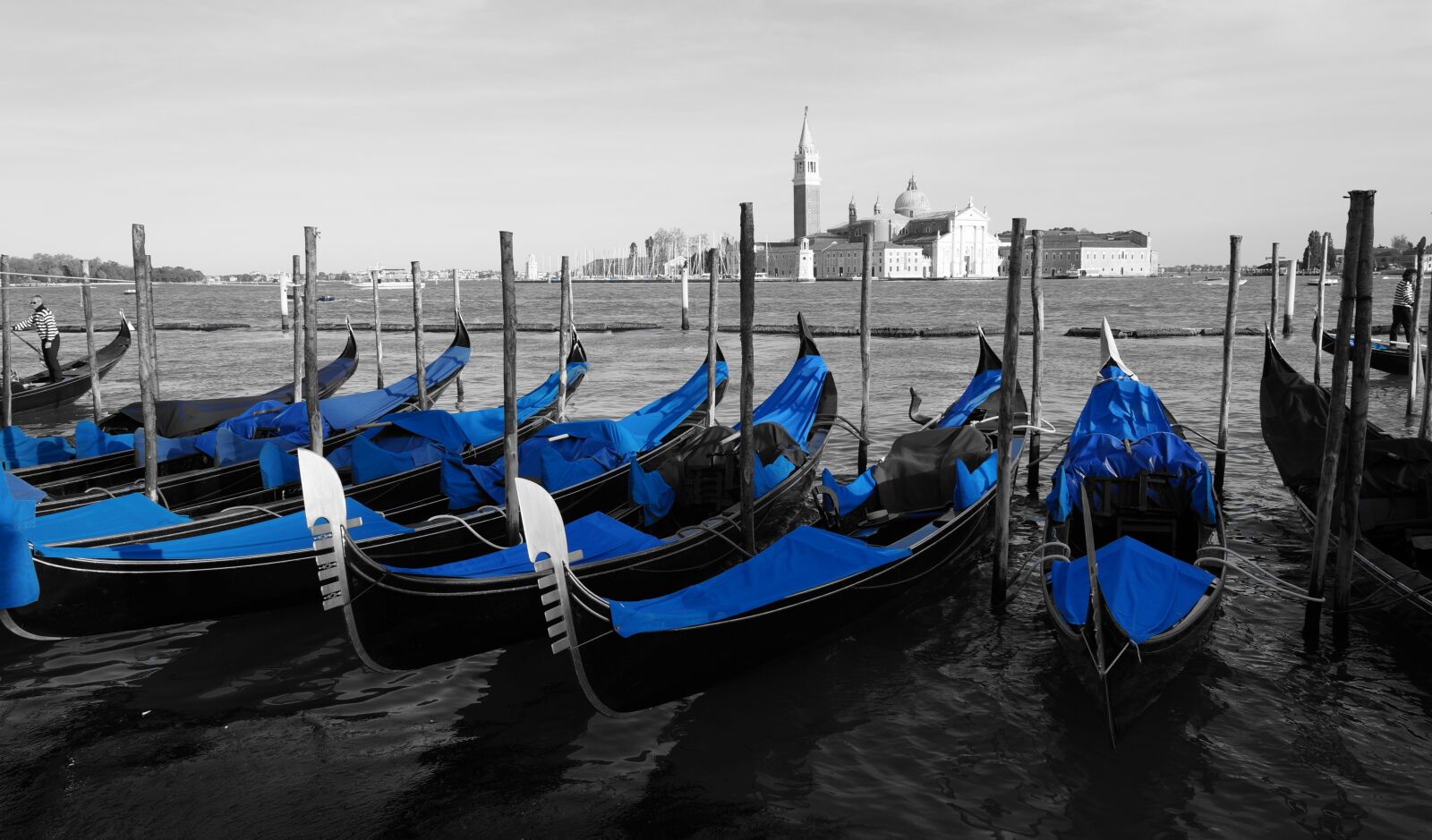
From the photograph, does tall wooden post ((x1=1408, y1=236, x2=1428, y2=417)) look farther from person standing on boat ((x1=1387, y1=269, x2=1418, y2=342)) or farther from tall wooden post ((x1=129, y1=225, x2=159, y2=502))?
tall wooden post ((x1=129, y1=225, x2=159, y2=502))

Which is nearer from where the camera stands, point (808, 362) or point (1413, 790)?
point (1413, 790)

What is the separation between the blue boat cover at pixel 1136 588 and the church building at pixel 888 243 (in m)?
77.9

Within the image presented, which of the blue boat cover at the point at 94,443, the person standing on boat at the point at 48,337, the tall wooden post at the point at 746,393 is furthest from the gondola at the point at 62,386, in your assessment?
the tall wooden post at the point at 746,393

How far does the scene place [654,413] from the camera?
8094 mm

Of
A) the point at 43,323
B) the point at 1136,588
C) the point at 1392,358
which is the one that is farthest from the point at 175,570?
the point at 1392,358

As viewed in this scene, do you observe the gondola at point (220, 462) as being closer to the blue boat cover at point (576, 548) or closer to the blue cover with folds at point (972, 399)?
the blue boat cover at point (576, 548)

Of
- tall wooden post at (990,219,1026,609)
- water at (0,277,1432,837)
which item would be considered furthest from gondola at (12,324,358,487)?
tall wooden post at (990,219,1026,609)

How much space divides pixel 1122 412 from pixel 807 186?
9671 centimetres

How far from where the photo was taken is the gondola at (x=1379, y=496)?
14.9ft

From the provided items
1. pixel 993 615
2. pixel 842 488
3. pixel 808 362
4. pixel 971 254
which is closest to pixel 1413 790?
pixel 993 615

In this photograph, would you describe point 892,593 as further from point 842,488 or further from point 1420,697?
point 1420,697

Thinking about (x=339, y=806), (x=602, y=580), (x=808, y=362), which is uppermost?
(x=808, y=362)

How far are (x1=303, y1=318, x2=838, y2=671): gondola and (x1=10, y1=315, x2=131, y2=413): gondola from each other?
7.66m

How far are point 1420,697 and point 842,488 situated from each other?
2830 mm
